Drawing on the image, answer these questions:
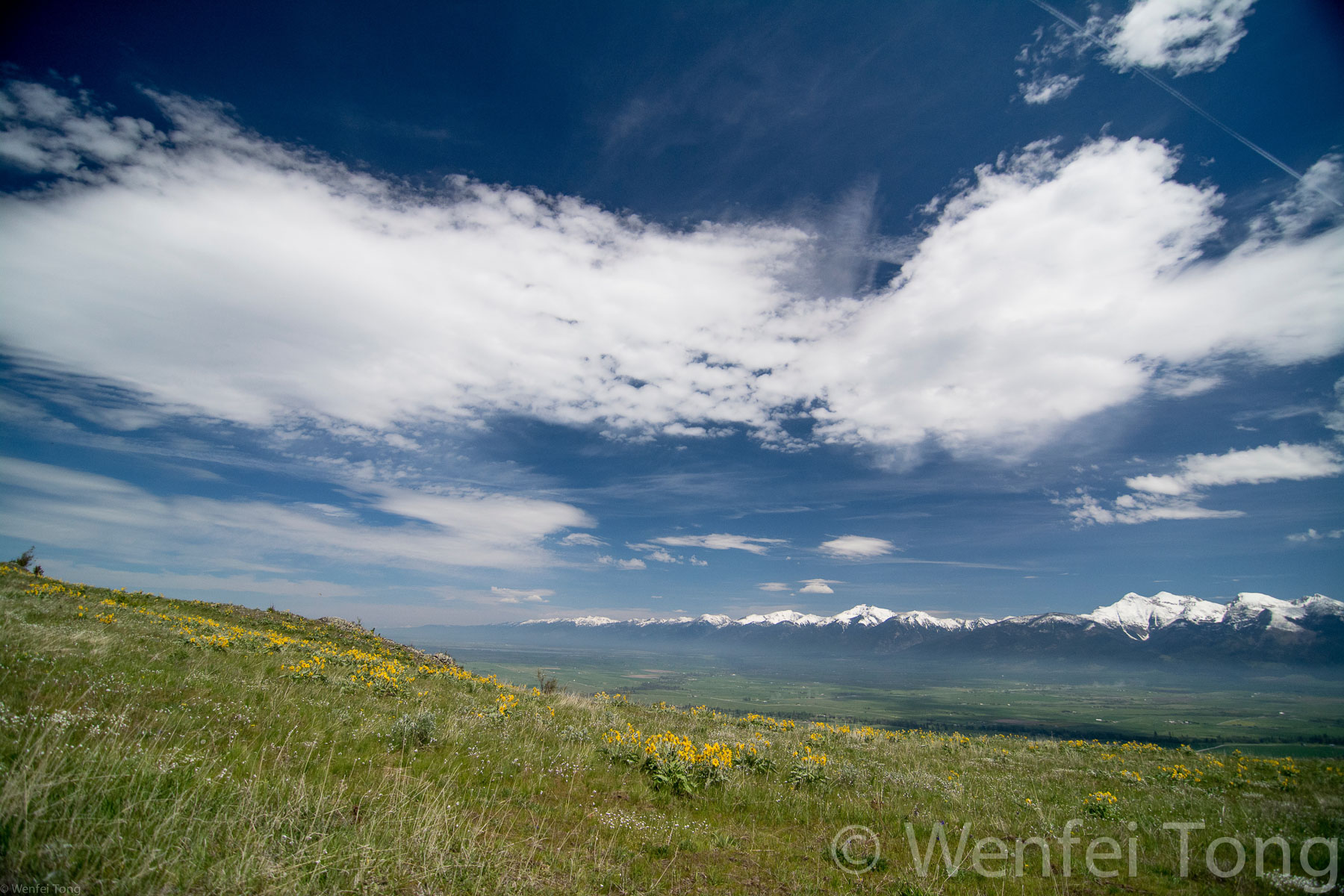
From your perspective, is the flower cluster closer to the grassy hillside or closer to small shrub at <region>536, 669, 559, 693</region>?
the grassy hillside

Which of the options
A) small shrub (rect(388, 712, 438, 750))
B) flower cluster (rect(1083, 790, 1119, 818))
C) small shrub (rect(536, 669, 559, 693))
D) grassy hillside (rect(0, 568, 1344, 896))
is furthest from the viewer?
small shrub (rect(536, 669, 559, 693))

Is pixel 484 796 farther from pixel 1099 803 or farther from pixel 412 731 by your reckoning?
pixel 1099 803

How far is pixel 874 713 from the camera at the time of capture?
145 meters

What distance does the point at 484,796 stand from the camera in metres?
7.64

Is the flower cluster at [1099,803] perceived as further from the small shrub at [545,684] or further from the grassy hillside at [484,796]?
the small shrub at [545,684]

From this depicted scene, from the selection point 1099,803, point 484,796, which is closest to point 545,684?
point 484,796

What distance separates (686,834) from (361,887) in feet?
14.3

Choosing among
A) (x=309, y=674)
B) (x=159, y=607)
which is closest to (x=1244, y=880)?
(x=309, y=674)

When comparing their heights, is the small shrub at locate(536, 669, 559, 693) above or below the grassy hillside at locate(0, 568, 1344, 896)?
below

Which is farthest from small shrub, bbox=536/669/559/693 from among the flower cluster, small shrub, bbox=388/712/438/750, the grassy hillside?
the flower cluster

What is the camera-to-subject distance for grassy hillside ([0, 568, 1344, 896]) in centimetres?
452

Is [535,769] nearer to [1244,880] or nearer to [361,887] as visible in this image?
[361,887]

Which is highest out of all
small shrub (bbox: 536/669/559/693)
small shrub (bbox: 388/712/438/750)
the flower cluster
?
small shrub (bbox: 388/712/438/750)

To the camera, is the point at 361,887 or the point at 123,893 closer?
the point at 123,893
